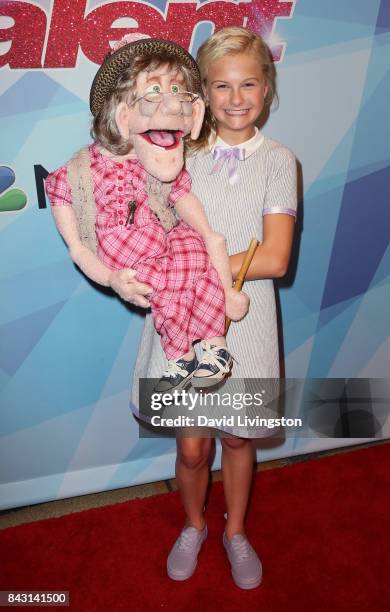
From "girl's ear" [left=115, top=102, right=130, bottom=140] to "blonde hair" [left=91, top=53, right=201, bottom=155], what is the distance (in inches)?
Answer: 0.6

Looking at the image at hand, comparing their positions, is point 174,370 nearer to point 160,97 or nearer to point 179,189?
point 179,189

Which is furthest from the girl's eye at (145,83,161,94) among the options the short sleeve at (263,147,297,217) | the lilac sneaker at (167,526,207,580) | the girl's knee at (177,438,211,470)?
the lilac sneaker at (167,526,207,580)

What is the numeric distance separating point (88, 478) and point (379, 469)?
1335 millimetres

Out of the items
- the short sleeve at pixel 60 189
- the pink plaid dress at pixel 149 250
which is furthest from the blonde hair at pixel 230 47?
the short sleeve at pixel 60 189

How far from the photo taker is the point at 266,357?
1912 mm

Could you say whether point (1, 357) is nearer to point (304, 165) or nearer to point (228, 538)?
point (228, 538)

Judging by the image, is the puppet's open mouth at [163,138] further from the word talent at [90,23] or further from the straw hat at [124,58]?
the word talent at [90,23]

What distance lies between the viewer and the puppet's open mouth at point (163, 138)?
1.50 metres

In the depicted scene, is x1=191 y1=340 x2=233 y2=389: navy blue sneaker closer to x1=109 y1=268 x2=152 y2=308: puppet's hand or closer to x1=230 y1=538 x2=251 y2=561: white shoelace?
x1=109 y1=268 x2=152 y2=308: puppet's hand

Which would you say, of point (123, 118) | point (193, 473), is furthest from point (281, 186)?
point (193, 473)

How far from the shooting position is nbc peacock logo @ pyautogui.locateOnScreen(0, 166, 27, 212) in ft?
6.59

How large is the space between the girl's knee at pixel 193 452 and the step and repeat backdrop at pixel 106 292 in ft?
1.79

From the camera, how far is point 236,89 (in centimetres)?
169

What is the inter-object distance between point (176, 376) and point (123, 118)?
0.69 metres
